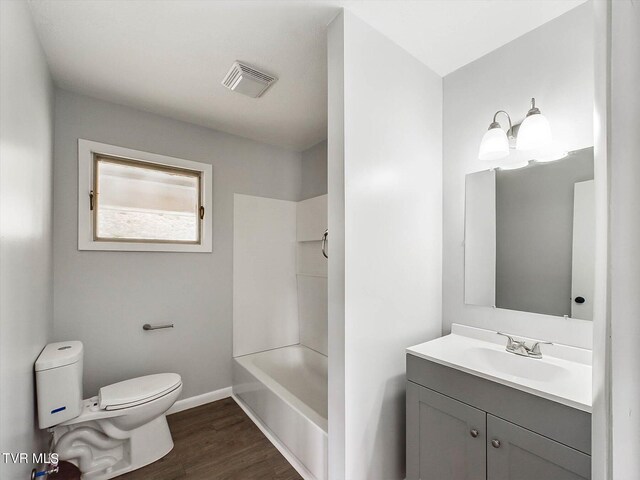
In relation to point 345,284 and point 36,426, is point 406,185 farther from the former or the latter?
point 36,426

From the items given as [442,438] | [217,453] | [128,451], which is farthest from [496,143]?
[128,451]

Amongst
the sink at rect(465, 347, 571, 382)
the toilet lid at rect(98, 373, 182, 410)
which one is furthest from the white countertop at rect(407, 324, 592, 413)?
the toilet lid at rect(98, 373, 182, 410)

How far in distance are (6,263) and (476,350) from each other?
2193mm

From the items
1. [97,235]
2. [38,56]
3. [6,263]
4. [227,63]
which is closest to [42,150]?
[38,56]

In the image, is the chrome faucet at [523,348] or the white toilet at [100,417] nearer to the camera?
the chrome faucet at [523,348]

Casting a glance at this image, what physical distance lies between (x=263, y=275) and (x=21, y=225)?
1.97 m

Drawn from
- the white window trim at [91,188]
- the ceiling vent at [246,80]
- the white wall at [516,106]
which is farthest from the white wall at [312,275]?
the white wall at [516,106]

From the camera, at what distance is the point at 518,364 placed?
1.54 meters

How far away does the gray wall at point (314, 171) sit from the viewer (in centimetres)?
311

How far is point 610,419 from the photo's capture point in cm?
26

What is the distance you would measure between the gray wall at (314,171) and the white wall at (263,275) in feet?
0.81

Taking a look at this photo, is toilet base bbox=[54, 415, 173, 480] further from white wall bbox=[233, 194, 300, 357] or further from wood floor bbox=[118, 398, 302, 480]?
white wall bbox=[233, 194, 300, 357]

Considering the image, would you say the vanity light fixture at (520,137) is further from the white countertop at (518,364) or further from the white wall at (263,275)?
the white wall at (263,275)

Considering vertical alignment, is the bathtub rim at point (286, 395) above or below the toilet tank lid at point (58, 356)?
below
